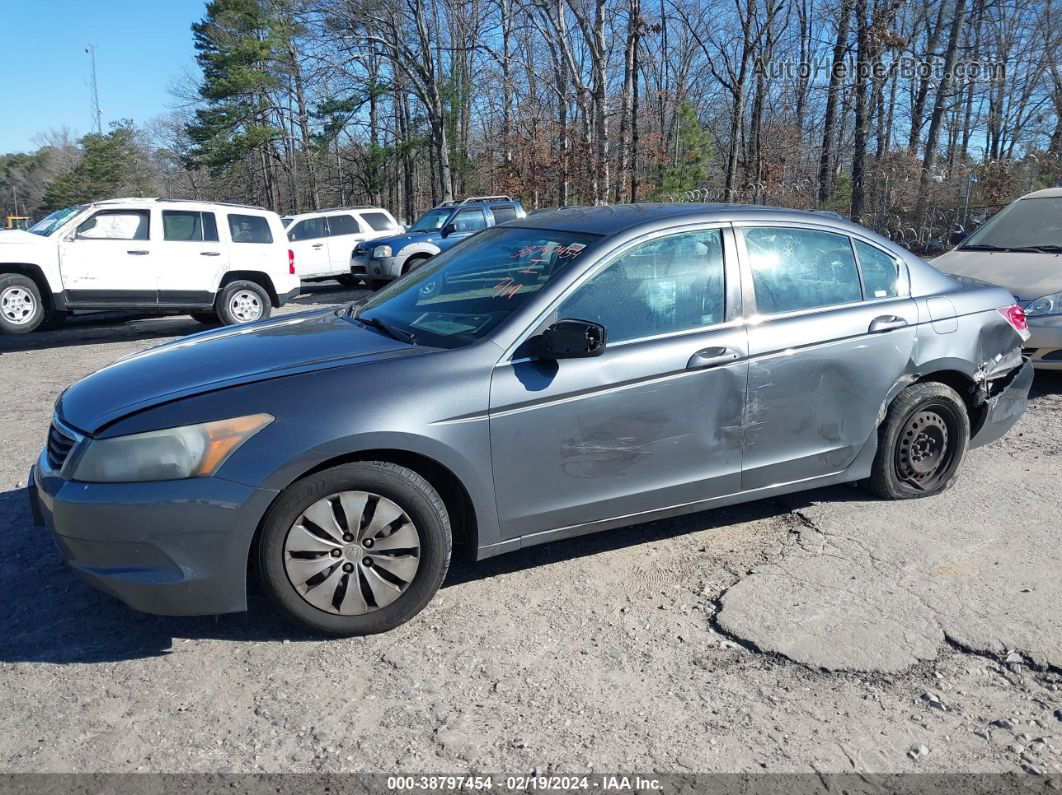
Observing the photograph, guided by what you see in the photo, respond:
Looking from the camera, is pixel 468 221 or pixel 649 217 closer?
pixel 649 217

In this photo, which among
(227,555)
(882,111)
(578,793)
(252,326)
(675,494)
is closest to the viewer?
(578,793)

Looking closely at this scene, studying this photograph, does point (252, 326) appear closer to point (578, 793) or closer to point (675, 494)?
point (675, 494)

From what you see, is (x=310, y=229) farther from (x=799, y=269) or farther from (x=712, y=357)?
(x=712, y=357)

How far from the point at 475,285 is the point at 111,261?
9.43 m

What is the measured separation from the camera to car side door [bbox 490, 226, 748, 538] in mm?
3598

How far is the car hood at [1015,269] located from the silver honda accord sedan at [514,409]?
2.70 meters

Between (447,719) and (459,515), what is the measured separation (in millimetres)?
932

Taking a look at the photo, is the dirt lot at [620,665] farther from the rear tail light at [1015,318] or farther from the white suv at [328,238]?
the white suv at [328,238]

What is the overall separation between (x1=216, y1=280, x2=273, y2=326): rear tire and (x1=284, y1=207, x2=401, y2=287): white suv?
5.50m

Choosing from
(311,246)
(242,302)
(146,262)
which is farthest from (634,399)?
(311,246)

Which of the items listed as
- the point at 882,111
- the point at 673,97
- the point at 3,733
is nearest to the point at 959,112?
the point at 882,111

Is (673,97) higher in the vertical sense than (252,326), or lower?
higher

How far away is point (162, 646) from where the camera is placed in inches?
135

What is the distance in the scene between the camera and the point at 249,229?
12992mm
